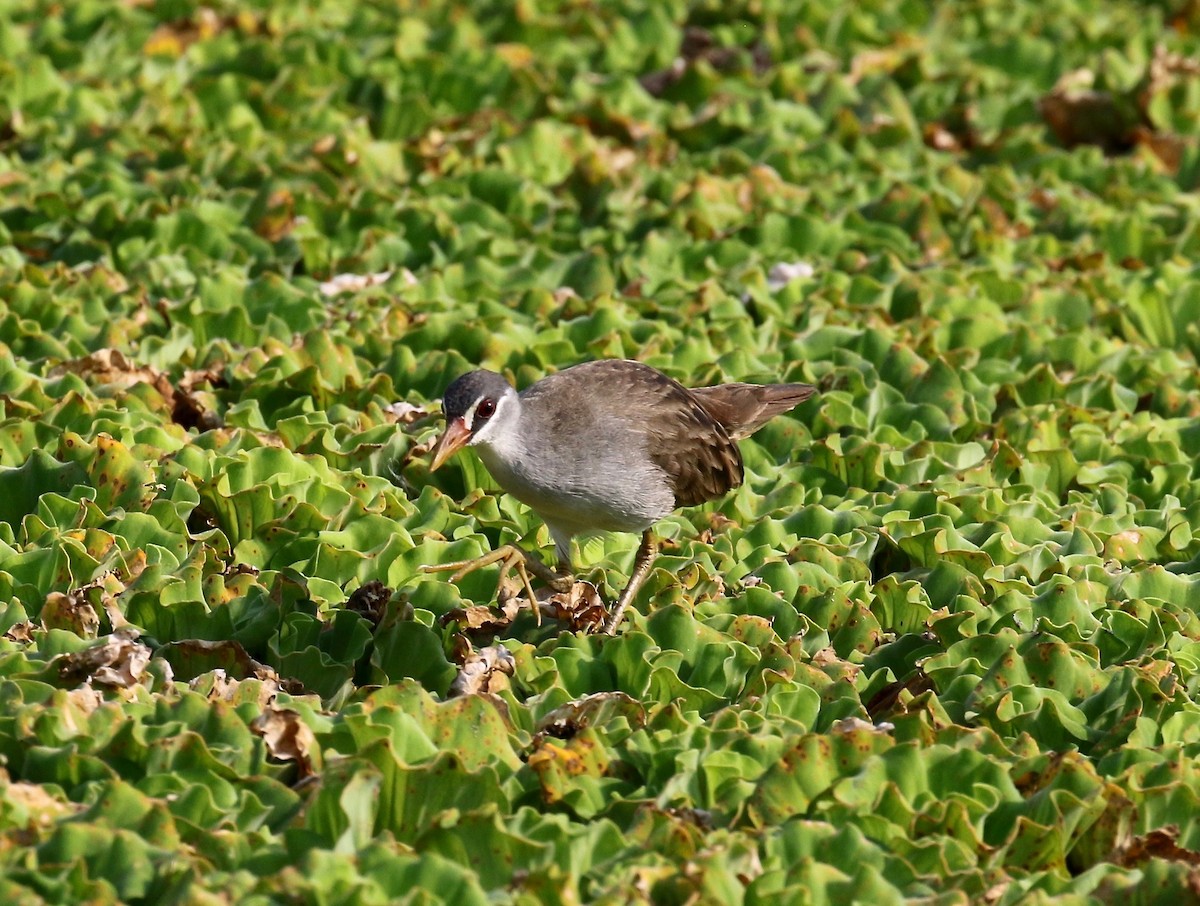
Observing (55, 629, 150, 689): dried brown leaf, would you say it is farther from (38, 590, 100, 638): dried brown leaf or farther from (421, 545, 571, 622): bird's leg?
(421, 545, 571, 622): bird's leg

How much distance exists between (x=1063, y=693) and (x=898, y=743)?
29.5 inches

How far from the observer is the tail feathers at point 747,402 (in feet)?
22.2

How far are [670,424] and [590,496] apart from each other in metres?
0.48

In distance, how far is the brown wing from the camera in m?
6.18

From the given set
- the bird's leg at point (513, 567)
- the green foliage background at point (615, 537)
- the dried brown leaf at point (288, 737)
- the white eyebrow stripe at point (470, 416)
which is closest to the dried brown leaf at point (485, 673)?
the green foliage background at point (615, 537)

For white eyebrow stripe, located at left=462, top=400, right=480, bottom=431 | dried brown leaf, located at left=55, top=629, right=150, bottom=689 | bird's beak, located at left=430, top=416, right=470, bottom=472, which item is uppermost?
white eyebrow stripe, located at left=462, top=400, right=480, bottom=431

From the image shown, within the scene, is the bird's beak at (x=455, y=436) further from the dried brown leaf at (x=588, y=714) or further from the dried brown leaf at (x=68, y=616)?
the dried brown leaf at (x=68, y=616)

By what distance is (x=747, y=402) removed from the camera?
690 centimetres

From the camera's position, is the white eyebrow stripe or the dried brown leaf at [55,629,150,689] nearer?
the dried brown leaf at [55,629,150,689]

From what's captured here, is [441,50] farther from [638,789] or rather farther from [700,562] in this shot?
[638,789]

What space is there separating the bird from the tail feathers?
6.4 inches

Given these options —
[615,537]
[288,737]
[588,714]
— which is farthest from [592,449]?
[288,737]

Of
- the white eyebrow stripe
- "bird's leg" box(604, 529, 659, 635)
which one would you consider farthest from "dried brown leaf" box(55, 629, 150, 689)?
"bird's leg" box(604, 529, 659, 635)

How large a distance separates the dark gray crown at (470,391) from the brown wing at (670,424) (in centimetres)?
50
